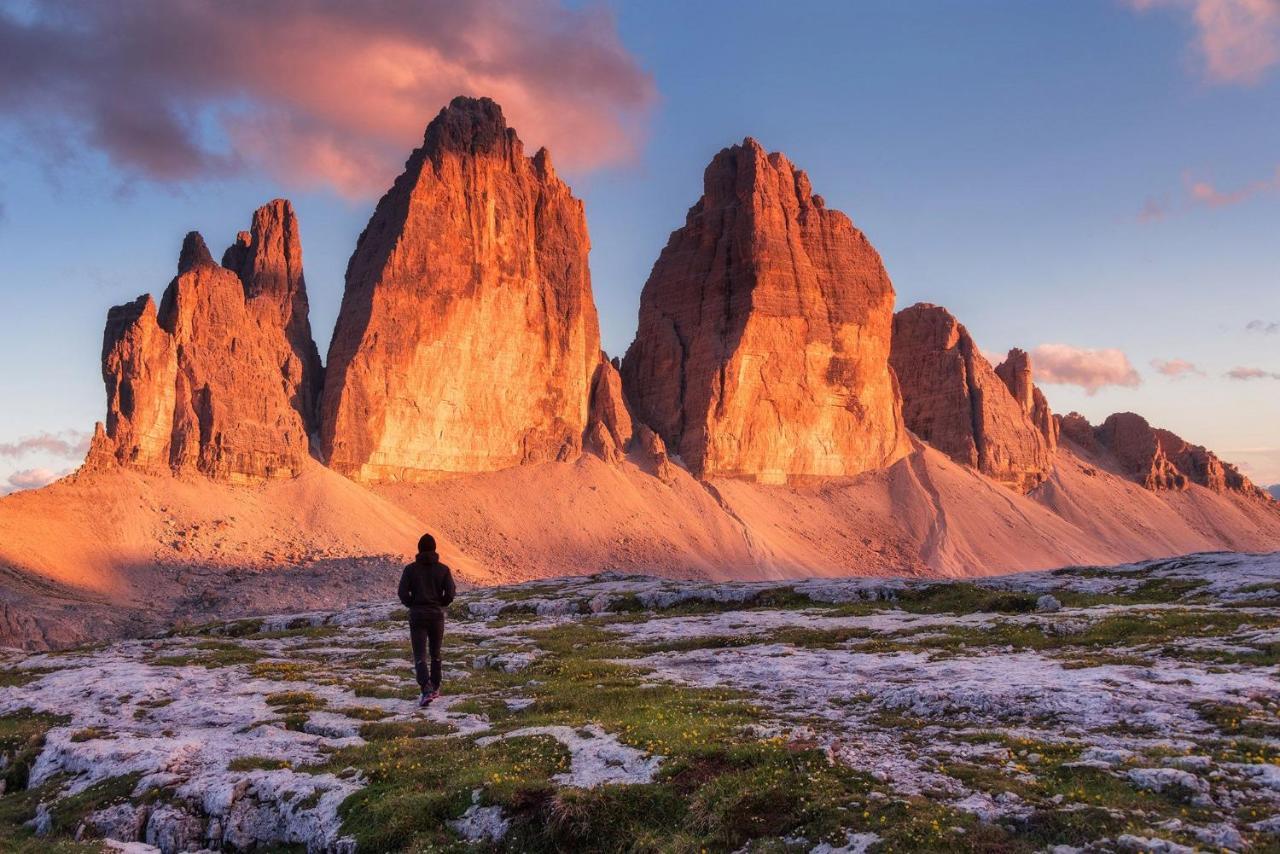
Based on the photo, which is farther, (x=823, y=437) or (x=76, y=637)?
(x=823, y=437)

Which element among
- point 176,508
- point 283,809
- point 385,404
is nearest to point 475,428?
point 385,404

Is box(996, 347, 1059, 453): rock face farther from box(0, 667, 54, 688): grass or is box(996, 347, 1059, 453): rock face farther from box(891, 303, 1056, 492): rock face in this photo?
box(0, 667, 54, 688): grass

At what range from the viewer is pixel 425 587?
1925 cm

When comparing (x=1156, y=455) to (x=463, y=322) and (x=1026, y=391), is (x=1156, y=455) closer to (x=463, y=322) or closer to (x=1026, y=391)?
(x=1026, y=391)

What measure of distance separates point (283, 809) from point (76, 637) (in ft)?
172

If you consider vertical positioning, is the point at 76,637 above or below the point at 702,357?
below

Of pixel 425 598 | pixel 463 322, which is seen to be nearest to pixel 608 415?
pixel 463 322

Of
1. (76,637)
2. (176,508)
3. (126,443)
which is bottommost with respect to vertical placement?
(76,637)

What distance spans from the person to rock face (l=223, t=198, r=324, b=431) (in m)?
96.8

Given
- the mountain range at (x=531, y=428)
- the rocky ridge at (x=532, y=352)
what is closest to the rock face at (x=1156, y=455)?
the mountain range at (x=531, y=428)

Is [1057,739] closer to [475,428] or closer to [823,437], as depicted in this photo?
[475,428]

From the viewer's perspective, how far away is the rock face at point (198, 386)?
91.9 metres

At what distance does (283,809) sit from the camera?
13258 mm

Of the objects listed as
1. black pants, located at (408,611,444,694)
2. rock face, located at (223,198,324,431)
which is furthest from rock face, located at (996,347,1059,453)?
black pants, located at (408,611,444,694)
